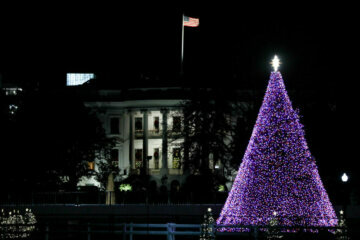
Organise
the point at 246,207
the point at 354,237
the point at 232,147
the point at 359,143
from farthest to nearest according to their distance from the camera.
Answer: the point at 232,147 < the point at 359,143 < the point at 246,207 < the point at 354,237

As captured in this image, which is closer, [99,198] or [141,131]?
[99,198]

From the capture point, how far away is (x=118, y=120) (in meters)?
79.6

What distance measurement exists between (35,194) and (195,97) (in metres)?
21.8

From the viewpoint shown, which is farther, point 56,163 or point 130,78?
point 130,78

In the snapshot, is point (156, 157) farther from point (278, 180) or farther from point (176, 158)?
point (278, 180)

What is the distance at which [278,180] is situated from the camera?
83.8ft

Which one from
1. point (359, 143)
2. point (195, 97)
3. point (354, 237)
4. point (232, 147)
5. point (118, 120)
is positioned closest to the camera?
point (354, 237)

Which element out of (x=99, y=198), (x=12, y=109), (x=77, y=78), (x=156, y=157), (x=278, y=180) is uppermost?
(x=77, y=78)

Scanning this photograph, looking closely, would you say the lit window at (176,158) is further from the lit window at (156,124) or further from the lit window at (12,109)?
the lit window at (12,109)

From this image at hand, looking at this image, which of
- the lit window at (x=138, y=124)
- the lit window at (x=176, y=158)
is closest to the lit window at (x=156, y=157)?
the lit window at (x=176, y=158)

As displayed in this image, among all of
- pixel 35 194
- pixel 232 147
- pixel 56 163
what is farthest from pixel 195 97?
pixel 35 194

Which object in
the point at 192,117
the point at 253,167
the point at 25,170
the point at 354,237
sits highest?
the point at 192,117

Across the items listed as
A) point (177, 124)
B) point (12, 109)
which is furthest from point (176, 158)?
point (12, 109)

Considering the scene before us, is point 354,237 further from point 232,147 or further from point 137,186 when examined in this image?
point 137,186
